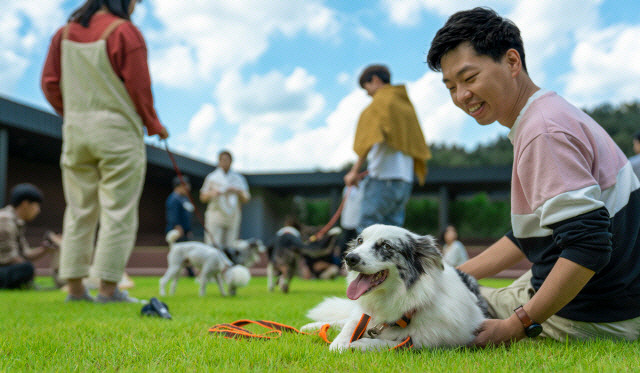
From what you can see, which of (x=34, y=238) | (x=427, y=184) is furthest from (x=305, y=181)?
(x=34, y=238)

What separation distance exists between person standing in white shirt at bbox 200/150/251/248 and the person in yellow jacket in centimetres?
420

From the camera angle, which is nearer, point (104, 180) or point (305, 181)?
point (104, 180)

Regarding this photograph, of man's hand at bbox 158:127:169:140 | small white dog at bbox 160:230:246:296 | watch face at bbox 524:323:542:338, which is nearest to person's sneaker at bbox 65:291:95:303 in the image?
small white dog at bbox 160:230:246:296

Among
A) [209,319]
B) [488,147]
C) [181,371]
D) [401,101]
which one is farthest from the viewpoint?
[488,147]

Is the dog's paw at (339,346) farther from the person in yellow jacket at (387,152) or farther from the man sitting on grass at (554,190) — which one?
the person in yellow jacket at (387,152)

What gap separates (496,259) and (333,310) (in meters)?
1.05

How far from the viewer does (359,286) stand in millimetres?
2271

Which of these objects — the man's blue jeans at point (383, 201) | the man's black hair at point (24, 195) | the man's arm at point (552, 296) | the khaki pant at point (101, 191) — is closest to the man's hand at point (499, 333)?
the man's arm at point (552, 296)

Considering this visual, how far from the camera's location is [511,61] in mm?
2121

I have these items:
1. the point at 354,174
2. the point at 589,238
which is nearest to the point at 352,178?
the point at 354,174

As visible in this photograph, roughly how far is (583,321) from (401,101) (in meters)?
3.45

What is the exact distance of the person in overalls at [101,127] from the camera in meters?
4.45

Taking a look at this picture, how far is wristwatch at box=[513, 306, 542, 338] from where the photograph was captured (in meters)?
2.04

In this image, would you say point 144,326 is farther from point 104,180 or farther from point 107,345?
point 104,180
